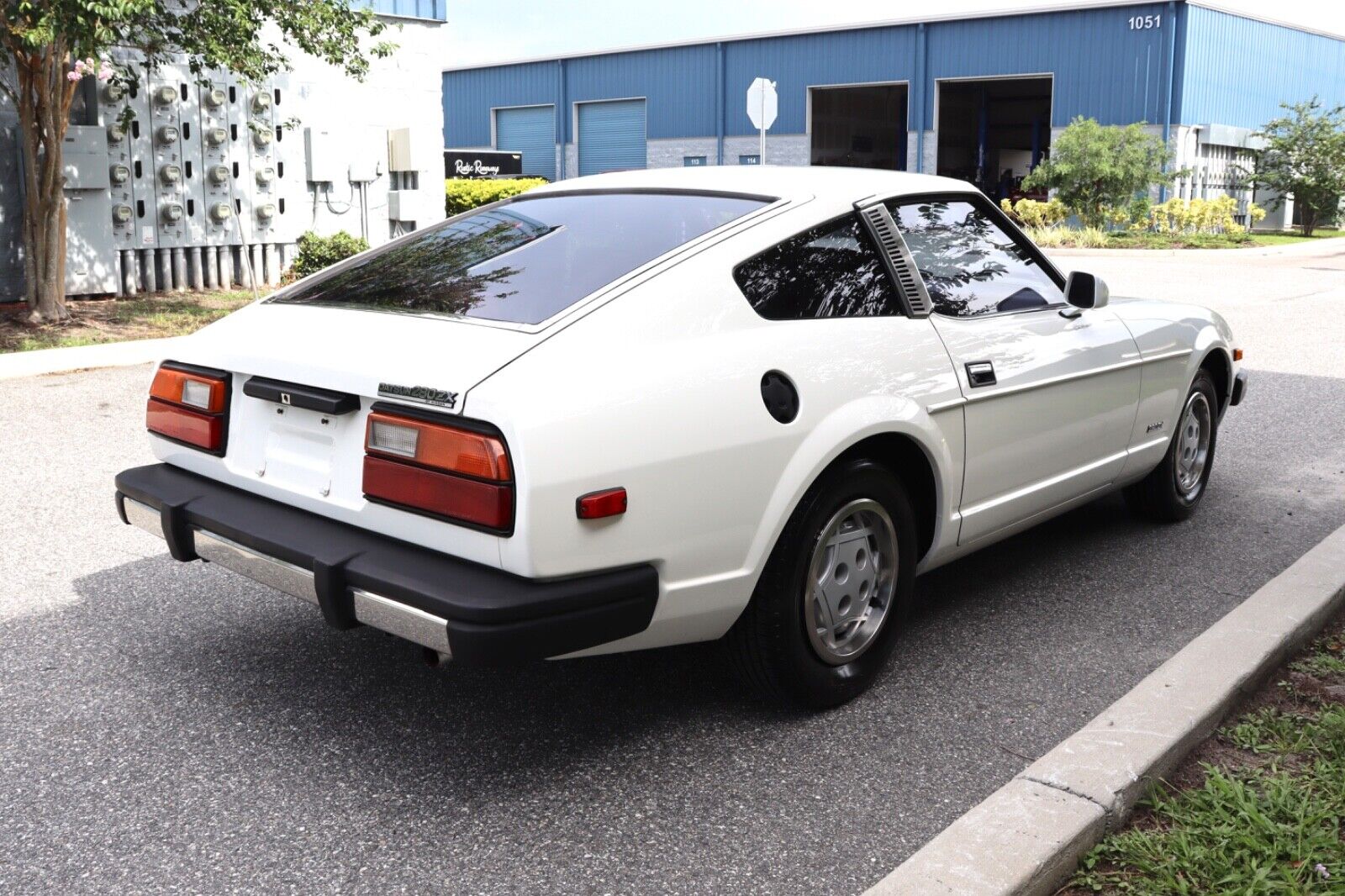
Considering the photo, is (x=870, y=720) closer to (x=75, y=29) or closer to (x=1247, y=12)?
(x=75, y=29)

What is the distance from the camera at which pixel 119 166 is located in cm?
1450

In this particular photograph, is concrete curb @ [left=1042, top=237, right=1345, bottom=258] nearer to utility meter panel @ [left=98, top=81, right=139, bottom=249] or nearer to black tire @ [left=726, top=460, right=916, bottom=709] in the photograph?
utility meter panel @ [left=98, top=81, right=139, bottom=249]

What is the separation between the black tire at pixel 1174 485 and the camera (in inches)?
217

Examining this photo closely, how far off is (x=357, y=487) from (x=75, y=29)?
9027 millimetres

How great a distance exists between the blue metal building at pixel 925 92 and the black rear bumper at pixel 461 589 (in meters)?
35.1

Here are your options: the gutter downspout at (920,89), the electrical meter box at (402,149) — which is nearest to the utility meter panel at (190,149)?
the electrical meter box at (402,149)

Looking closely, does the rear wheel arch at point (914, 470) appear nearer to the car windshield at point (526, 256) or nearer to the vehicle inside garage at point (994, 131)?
the car windshield at point (526, 256)

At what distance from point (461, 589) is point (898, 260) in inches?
73.6

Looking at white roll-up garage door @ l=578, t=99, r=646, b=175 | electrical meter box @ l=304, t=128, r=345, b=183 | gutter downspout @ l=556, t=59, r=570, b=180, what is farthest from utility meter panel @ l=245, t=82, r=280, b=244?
gutter downspout @ l=556, t=59, r=570, b=180

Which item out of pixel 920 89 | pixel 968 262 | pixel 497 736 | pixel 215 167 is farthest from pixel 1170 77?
pixel 497 736

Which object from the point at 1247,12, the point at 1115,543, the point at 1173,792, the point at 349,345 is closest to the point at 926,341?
the point at 1173,792

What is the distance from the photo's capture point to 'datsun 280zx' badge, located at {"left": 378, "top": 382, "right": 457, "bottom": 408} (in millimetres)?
2971

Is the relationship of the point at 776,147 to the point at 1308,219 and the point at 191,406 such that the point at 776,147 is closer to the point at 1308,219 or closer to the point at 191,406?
the point at 1308,219

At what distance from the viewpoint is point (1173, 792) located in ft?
10.4
